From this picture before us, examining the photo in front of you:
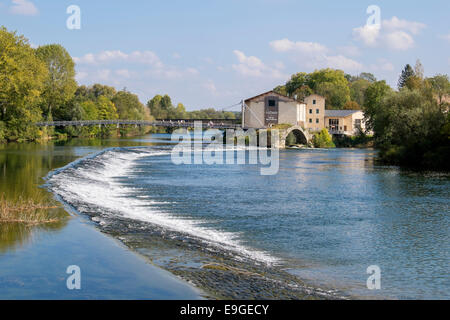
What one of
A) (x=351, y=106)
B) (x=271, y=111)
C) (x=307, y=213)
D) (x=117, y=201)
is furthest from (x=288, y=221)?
(x=351, y=106)

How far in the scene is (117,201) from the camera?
65.2ft

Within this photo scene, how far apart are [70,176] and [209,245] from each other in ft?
47.7

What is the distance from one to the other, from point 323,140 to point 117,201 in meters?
52.8

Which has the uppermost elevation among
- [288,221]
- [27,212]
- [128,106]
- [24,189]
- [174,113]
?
[174,113]

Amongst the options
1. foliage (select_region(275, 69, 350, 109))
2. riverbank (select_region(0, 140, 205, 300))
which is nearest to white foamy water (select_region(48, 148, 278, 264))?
riverbank (select_region(0, 140, 205, 300))

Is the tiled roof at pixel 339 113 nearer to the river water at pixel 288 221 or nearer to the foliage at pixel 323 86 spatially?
the foliage at pixel 323 86

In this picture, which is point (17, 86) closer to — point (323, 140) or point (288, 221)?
point (323, 140)

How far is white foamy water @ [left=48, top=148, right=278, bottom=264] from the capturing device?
14.1 metres

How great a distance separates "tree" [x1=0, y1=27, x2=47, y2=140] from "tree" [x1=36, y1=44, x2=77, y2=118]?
16172mm

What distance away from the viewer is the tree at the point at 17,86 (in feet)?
174

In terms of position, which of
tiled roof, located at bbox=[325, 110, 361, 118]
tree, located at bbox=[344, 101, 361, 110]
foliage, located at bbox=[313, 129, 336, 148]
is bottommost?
foliage, located at bbox=[313, 129, 336, 148]

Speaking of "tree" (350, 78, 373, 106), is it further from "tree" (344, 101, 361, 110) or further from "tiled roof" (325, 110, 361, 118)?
"tiled roof" (325, 110, 361, 118)
